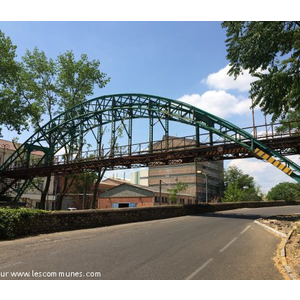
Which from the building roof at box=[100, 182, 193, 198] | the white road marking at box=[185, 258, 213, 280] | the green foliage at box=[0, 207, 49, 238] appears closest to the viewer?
the white road marking at box=[185, 258, 213, 280]

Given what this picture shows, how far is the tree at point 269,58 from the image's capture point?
9.29 metres

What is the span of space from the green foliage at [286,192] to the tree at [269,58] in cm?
7092

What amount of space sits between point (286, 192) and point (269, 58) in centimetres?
7375

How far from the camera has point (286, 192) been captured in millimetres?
74250

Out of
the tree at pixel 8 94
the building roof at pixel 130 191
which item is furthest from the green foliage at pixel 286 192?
the tree at pixel 8 94

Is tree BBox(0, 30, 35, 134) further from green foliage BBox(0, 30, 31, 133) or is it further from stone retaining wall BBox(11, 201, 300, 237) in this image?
stone retaining wall BBox(11, 201, 300, 237)

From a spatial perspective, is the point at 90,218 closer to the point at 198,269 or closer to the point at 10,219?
the point at 10,219

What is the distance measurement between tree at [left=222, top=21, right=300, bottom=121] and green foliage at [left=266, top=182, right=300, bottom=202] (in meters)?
70.9

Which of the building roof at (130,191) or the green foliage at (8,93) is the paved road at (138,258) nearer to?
the green foliage at (8,93)

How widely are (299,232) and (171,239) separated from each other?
659 centimetres

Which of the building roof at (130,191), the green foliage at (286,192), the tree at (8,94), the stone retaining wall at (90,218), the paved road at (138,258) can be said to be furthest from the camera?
the green foliage at (286,192)

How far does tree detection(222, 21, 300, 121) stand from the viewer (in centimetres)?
929

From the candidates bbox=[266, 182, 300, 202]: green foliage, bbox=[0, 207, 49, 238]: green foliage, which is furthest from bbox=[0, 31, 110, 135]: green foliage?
bbox=[266, 182, 300, 202]: green foliage

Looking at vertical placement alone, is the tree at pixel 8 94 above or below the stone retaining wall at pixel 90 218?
above
